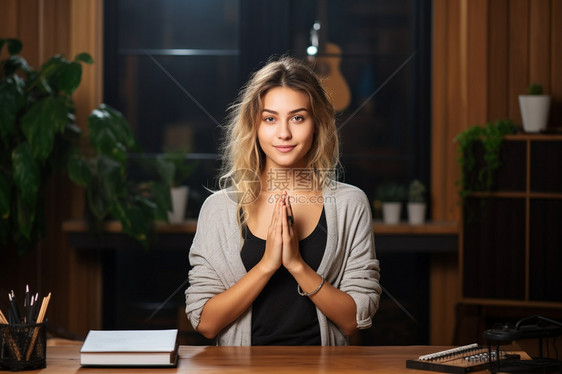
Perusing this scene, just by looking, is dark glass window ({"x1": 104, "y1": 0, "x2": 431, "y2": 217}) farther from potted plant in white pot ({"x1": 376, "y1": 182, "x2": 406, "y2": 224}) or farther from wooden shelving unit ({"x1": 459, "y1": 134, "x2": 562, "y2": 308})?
wooden shelving unit ({"x1": 459, "y1": 134, "x2": 562, "y2": 308})

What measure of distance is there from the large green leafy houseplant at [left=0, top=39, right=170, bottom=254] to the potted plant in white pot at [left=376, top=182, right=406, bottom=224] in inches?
44.6

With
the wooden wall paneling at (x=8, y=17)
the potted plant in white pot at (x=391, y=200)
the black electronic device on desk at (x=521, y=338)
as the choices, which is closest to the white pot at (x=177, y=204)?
the potted plant in white pot at (x=391, y=200)

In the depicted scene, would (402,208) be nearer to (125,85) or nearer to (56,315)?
(125,85)

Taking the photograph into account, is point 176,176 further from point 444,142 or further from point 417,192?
point 444,142

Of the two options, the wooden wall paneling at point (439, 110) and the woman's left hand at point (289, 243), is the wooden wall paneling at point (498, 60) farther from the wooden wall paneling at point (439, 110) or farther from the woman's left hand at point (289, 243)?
the woman's left hand at point (289, 243)

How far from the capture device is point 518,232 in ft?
11.9

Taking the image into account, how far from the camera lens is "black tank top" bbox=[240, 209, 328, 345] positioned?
1878 mm

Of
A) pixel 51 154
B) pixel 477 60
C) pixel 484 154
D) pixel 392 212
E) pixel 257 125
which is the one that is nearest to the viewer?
pixel 257 125

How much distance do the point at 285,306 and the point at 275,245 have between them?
186mm

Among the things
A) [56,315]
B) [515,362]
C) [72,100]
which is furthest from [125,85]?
[515,362]

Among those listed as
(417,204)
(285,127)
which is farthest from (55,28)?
(285,127)

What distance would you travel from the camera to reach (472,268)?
365 centimetres

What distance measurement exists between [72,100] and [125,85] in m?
0.32

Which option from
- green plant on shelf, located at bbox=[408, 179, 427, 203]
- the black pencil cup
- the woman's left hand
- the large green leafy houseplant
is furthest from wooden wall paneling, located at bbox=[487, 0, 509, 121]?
the black pencil cup
